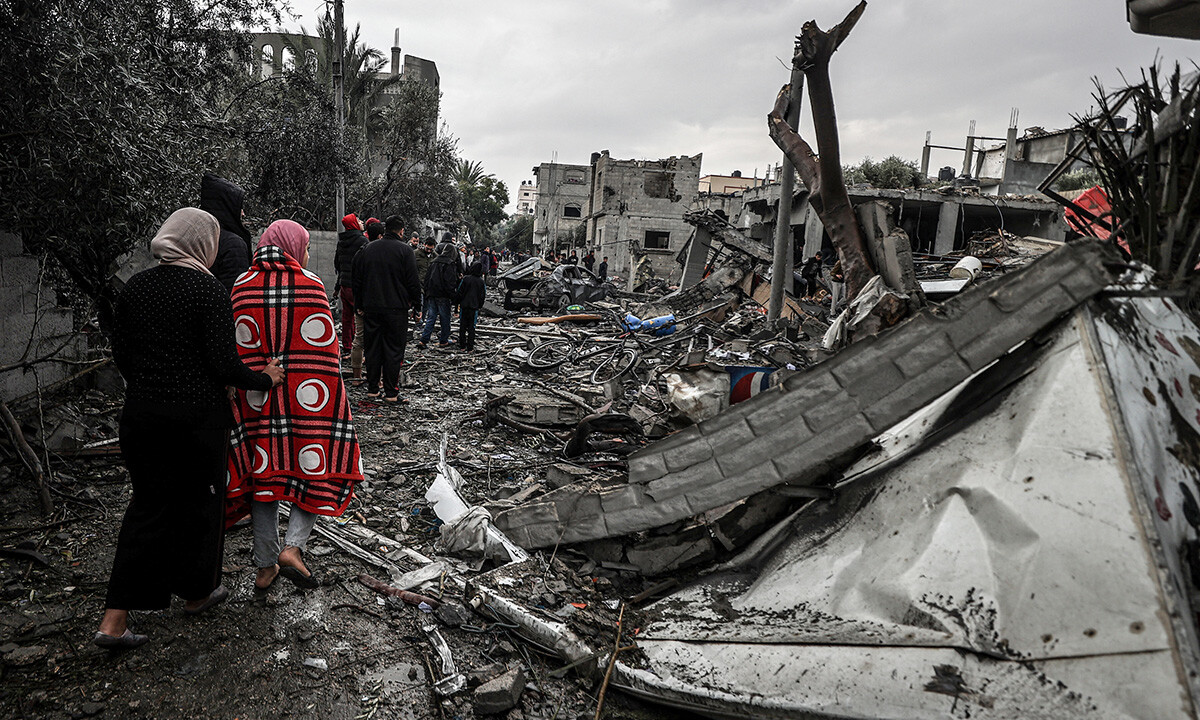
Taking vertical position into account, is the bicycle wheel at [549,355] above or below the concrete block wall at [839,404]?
below

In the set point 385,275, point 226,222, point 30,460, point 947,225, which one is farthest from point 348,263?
point 947,225

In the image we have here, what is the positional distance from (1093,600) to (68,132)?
5.77m

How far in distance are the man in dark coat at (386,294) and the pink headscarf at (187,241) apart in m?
3.92

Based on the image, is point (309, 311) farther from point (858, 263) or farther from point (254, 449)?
point (858, 263)

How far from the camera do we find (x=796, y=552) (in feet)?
9.88

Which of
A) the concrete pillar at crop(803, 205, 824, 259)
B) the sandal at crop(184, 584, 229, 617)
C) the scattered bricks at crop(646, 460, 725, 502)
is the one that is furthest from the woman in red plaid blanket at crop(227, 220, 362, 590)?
the concrete pillar at crop(803, 205, 824, 259)

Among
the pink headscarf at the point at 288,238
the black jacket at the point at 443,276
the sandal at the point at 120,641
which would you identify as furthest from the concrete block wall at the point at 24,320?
the black jacket at the point at 443,276

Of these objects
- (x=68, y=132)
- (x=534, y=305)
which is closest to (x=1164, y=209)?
(x=68, y=132)

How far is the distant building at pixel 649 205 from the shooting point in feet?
113

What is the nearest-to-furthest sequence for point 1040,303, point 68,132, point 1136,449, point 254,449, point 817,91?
point 1136,449 < point 1040,303 < point 254,449 < point 68,132 < point 817,91

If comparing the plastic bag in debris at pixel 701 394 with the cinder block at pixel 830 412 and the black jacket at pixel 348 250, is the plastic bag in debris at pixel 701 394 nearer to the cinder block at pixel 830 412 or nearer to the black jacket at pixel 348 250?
the cinder block at pixel 830 412

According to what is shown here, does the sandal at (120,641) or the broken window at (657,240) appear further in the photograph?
the broken window at (657,240)

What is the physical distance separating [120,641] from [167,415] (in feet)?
3.03

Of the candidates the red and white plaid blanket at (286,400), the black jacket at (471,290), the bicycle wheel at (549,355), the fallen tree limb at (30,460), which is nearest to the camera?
the red and white plaid blanket at (286,400)
